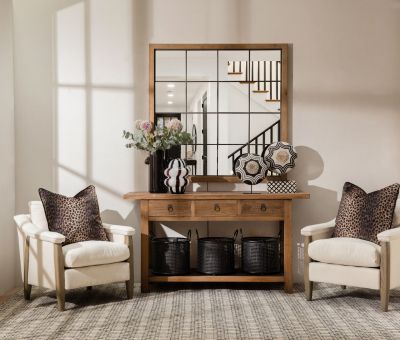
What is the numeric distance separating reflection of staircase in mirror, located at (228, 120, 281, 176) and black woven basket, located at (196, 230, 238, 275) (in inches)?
30.6

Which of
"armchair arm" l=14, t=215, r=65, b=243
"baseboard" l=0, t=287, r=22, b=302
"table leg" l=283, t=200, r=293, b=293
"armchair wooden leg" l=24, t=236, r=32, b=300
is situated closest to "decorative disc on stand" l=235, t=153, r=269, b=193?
"table leg" l=283, t=200, r=293, b=293

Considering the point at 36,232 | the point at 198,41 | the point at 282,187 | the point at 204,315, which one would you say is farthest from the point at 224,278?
the point at 198,41

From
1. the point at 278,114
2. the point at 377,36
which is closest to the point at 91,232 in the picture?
the point at 278,114

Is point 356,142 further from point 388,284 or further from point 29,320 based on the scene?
point 29,320

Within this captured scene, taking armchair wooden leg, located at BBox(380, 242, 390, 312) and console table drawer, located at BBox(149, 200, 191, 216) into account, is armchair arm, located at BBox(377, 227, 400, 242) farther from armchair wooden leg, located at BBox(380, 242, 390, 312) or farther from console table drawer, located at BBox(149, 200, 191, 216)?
console table drawer, located at BBox(149, 200, 191, 216)

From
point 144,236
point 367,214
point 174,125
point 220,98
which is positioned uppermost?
point 220,98

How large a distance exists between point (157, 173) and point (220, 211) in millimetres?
654

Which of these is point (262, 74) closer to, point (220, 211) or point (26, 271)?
point (220, 211)

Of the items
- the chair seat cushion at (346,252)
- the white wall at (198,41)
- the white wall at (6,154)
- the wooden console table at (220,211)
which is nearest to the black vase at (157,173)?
the wooden console table at (220,211)

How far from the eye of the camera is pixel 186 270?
5.07 metres

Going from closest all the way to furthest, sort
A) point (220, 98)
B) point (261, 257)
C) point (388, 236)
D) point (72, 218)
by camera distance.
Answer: point (388, 236) < point (72, 218) < point (261, 257) < point (220, 98)

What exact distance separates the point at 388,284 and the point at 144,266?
196cm

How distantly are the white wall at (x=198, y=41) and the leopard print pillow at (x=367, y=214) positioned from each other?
541 millimetres

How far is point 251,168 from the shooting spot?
5.14m
